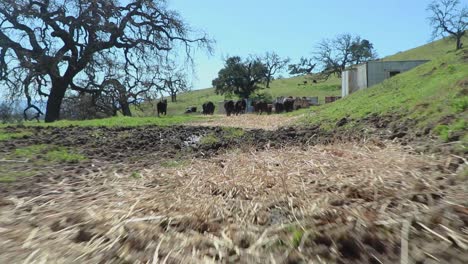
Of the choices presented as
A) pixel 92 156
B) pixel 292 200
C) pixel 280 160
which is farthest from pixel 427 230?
pixel 92 156

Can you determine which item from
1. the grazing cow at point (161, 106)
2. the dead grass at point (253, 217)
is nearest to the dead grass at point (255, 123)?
the dead grass at point (253, 217)

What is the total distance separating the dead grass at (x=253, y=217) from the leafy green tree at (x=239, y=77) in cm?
6366

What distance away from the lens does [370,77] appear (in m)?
35.1

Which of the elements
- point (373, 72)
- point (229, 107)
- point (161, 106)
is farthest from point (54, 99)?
point (373, 72)

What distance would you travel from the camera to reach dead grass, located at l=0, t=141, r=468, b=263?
2.31 m

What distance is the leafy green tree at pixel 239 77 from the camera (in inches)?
2677

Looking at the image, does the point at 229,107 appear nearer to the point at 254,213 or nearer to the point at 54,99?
the point at 54,99

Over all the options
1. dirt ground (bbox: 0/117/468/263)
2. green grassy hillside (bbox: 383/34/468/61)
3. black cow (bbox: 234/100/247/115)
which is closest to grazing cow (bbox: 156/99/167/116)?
black cow (bbox: 234/100/247/115)

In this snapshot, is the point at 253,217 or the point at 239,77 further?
the point at 239,77

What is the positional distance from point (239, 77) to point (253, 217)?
6579 cm

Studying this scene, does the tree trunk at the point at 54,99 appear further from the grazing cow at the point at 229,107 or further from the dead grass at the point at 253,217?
the dead grass at the point at 253,217

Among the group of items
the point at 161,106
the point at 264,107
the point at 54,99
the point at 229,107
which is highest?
the point at 54,99

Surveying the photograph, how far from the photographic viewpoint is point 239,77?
68.1 meters

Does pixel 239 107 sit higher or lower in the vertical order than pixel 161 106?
lower
